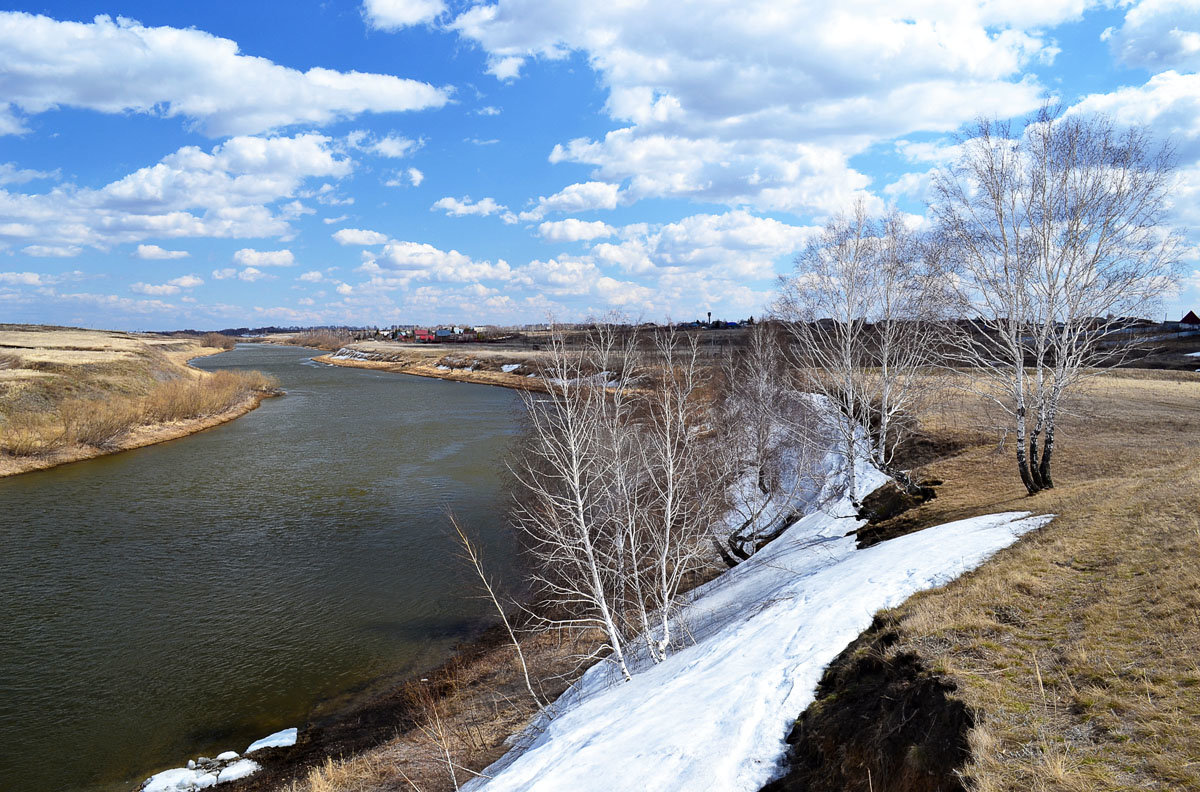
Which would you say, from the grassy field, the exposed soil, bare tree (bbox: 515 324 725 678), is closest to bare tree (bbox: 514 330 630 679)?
bare tree (bbox: 515 324 725 678)

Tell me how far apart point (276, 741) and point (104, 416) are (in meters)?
38.5

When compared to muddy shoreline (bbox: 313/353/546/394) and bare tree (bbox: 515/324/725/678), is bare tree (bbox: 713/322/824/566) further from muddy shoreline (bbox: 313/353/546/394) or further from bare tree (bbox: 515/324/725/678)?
muddy shoreline (bbox: 313/353/546/394)

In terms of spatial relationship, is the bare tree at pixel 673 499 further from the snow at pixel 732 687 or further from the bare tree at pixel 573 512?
the snow at pixel 732 687

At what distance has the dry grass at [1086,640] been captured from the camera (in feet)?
17.9

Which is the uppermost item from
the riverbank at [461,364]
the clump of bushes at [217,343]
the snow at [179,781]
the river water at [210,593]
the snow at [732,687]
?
the clump of bushes at [217,343]

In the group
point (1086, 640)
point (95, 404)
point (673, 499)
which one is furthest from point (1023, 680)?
point (95, 404)

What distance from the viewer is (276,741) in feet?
43.1

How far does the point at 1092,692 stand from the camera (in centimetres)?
632

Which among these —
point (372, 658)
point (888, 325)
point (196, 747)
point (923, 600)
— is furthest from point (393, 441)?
point (923, 600)

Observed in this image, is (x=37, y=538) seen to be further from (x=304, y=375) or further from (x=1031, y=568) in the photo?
(x=304, y=375)

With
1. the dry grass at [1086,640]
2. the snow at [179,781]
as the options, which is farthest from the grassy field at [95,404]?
the dry grass at [1086,640]

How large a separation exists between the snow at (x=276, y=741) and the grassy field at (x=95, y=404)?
3357 cm

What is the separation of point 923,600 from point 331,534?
22174 mm

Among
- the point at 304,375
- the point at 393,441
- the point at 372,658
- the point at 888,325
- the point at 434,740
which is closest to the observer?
the point at 434,740
